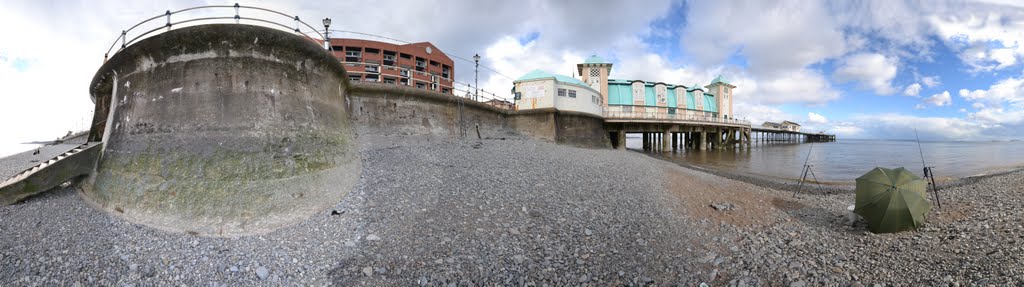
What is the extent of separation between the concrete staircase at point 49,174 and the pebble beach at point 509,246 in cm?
18

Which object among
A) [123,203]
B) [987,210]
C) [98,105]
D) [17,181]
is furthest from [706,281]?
[98,105]

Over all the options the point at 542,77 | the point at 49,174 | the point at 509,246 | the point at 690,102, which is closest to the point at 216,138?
the point at 49,174

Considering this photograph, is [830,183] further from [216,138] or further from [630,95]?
[216,138]

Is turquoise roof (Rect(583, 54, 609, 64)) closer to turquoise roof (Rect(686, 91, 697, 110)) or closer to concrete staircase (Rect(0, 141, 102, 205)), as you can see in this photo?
turquoise roof (Rect(686, 91, 697, 110))

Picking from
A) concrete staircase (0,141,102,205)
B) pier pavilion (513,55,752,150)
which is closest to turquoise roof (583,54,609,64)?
pier pavilion (513,55,752,150)

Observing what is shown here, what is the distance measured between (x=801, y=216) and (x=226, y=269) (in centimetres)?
1027

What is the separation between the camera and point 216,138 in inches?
239

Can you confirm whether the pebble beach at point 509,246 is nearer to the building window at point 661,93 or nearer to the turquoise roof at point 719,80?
the building window at point 661,93

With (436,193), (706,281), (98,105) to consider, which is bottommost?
(706,281)

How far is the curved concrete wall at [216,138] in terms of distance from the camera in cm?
573

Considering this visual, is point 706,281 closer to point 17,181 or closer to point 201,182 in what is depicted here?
point 201,182

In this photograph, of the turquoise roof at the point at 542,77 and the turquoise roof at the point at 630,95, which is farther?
the turquoise roof at the point at 630,95

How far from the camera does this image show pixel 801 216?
7.73 metres

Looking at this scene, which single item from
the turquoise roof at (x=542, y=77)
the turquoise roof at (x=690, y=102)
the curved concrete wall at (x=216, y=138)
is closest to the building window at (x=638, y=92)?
the turquoise roof at (x=690, y=102)
